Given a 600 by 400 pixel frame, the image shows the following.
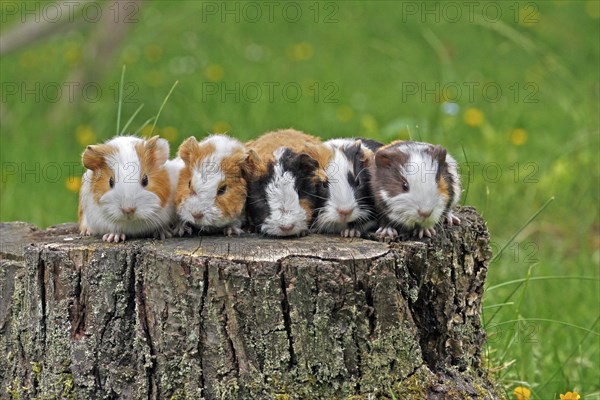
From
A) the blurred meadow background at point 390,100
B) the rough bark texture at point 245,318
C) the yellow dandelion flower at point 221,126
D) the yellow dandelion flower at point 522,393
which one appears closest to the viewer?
the rough bark texture at point 245,318

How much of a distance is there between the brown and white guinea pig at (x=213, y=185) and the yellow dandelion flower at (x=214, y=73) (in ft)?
23.0

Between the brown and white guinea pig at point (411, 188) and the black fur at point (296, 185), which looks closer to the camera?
the brown and white guinea pig at point (411, 188)

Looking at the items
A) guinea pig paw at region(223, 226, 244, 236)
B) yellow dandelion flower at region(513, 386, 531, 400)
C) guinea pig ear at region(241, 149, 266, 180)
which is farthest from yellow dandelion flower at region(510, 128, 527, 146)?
guinea pig paw at region(223, 226, 244, 236)

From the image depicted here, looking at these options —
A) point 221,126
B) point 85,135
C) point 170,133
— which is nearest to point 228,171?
point 221,126

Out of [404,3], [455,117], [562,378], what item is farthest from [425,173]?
[404,3]

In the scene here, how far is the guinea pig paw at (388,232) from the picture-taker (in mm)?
4270

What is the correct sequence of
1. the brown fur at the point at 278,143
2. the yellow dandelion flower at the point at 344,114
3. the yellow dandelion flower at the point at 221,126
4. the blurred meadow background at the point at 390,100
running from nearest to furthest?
1. the brown fur at the point at 278,143
2. the blurred meadow background at the point at 390,100
3. the yellow dandelion flower at the point at 221,126
4. the yellow dandelion flower at the point at 344,114

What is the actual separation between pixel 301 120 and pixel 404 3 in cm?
512

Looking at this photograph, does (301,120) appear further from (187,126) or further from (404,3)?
(404,3)

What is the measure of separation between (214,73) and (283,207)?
7.58 m

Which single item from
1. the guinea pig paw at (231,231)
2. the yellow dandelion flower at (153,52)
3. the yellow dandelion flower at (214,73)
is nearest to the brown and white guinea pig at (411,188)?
the guinea pig paw at (231,231)

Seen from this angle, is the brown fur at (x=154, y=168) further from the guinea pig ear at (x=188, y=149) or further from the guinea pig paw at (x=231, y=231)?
the guinea pig paw at (x=231, y=231)

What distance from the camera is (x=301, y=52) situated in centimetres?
1348

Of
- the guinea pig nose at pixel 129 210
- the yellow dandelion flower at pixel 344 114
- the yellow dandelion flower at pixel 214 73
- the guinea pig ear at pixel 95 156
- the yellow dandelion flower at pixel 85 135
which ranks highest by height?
the yellow dandelion flower at pixel 214 73
